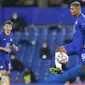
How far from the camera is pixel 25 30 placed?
16.9 metres

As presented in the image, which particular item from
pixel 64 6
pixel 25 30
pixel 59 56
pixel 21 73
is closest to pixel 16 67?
pixel 21 73

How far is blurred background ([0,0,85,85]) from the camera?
1552cm

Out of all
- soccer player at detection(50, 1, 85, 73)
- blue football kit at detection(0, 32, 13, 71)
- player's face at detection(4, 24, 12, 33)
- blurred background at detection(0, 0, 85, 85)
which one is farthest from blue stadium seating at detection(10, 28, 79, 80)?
soccer player at detection(50, 1, 85, 73)

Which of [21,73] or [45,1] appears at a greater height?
[45,1]

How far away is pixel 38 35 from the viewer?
16.9 meters

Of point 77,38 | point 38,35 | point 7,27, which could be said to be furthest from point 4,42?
point 38,35

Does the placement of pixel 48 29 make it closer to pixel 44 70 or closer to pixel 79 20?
pixel 44 70

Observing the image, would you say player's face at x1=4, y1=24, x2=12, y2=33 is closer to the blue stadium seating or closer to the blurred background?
the blurred background

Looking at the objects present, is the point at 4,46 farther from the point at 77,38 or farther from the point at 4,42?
the point at 77,38

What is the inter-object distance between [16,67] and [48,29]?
2.29 metres

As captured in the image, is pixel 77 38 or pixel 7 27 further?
pixel 7 27

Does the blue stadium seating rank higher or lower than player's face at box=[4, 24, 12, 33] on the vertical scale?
lower

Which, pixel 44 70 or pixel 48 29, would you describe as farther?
pixel 48 29

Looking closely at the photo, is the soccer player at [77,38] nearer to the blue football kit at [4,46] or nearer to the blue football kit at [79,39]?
the blue football kit at [79,39]
